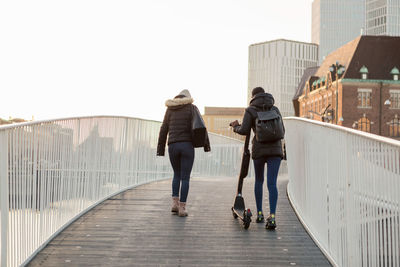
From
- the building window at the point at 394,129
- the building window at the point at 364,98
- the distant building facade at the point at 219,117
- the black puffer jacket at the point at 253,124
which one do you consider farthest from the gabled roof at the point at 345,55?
the distant building facade at the point at 219,117

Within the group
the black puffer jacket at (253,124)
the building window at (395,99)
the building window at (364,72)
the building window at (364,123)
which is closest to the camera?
the black puffer jacket at (253,124)

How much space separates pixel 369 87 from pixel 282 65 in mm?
93471

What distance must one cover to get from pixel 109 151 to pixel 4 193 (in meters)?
4.54

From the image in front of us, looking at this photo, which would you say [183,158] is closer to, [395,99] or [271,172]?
[271,172]

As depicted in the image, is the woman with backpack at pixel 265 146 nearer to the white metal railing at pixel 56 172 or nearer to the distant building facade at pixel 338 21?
the white metal railing at pixel 56 172

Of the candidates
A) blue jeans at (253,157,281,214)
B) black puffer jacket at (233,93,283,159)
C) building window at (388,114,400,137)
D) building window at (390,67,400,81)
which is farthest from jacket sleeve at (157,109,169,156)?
building window at (390,67,400,81)

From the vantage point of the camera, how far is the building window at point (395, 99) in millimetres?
60134

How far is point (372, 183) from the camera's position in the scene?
3.99 metres

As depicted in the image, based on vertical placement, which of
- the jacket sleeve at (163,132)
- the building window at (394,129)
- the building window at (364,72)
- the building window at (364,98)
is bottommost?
the jacket sleeve at (163,132)

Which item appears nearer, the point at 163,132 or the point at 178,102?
the point at 178,102

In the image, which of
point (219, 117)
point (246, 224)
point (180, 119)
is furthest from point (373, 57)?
point (219, 117)

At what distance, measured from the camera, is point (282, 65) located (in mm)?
152625

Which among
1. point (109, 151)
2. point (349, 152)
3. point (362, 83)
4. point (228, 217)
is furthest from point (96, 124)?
point (362, 83)

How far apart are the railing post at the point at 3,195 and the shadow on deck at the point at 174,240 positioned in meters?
0.76
